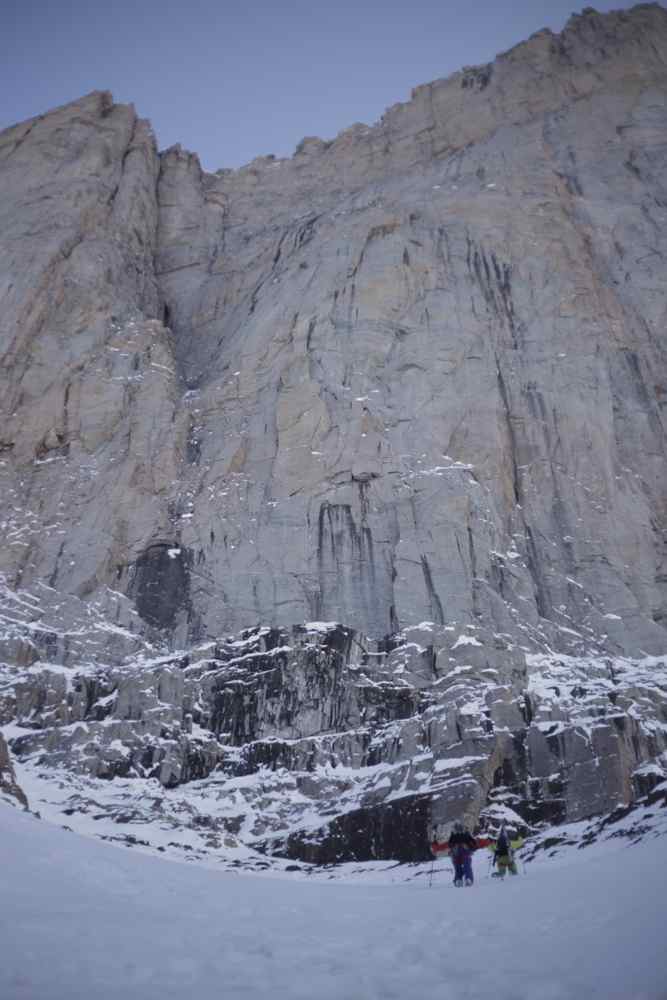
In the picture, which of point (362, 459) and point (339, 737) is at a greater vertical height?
point (362, 459)

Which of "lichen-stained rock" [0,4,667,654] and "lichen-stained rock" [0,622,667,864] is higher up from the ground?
"lichen-stained rock" [0,4,667,654]

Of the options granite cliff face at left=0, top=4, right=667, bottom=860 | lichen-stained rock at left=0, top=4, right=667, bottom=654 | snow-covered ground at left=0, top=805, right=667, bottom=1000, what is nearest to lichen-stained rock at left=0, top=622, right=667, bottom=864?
granite cliff face at left=0, top=4, right=667, bottom=860

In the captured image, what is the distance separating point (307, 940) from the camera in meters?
8.45

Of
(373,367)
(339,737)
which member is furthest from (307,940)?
(373,367)

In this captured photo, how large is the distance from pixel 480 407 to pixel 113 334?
2792 cm

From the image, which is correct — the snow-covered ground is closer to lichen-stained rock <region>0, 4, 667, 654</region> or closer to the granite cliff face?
the granite cliff face

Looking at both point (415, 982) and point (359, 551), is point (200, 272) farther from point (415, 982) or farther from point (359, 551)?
point (415, 982)

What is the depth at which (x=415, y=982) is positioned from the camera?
6926mm

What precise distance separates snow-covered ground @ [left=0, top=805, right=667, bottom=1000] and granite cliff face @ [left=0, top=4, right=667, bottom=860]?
98.4 feet

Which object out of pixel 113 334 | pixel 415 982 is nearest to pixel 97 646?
pixel 113 334

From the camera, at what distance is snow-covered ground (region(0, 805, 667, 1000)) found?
21.1 feet

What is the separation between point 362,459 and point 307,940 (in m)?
47.4

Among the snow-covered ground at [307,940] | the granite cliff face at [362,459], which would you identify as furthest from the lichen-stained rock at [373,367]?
the snow-covered ground at [307,940]

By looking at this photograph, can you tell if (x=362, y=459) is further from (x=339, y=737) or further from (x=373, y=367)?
(x=339, y=737)
